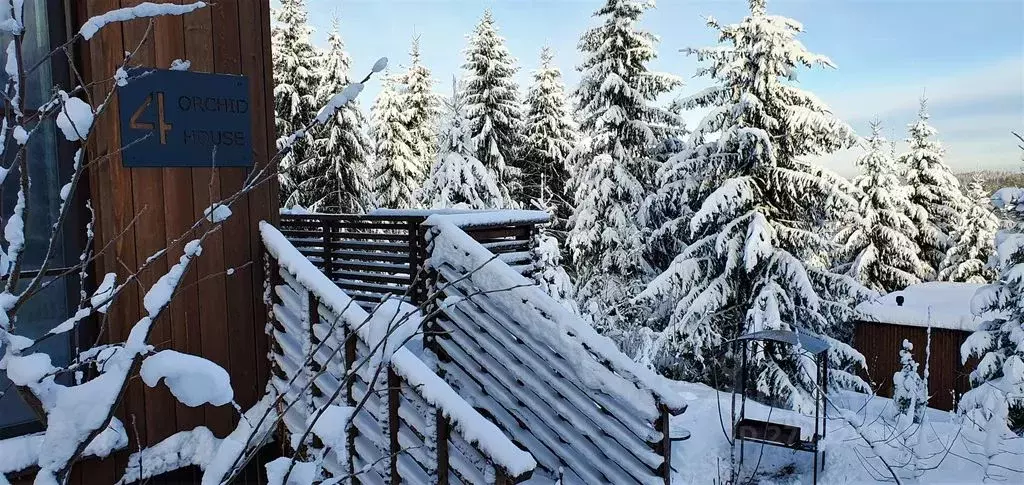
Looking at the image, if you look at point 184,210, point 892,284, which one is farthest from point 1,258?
point 892,284

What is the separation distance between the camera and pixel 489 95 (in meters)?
20.9

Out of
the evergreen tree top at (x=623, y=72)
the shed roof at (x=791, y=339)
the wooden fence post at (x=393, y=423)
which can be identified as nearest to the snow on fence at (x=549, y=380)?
the wooden fence post at (x=393, y=423)

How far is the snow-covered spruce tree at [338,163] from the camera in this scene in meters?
19.8

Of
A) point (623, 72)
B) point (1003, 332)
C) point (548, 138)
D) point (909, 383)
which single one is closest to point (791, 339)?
point (909, 383)

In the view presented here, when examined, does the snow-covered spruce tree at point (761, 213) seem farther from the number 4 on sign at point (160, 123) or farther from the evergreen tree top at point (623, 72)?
the number 4 on sign at point (160, 123)

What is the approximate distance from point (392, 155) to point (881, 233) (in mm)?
17200

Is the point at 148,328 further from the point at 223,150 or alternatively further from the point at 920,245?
the point at 920,245

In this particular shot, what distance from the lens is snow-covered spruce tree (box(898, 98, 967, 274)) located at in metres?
23.2

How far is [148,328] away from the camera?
1.18m

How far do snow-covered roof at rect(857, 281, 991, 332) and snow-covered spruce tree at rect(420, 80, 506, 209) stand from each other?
34.4 ft

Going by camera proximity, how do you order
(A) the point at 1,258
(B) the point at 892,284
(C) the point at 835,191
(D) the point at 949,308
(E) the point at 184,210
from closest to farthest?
(A) the point at 1,258, (E) the point at 184,210, (C) the point at 835,191, (D) the point at 949,308, (B) the point at 892,284

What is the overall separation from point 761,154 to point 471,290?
10899 millimetres

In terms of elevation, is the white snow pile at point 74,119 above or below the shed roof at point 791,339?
above

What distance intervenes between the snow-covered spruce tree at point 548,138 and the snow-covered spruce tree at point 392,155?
435cm
